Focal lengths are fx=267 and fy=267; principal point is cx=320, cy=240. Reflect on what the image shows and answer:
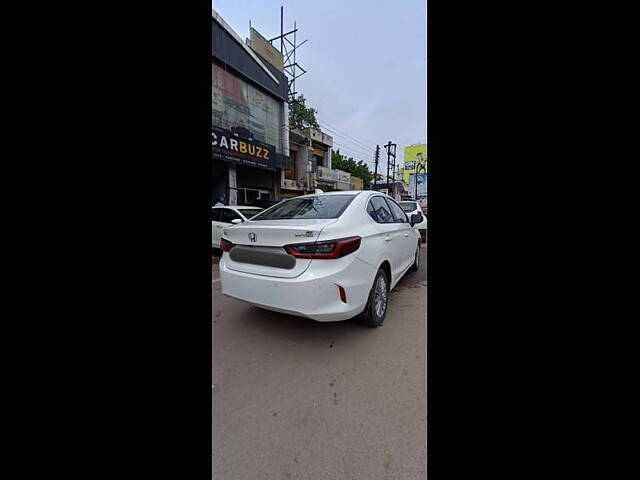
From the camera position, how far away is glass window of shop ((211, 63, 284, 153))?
1063 centimetres

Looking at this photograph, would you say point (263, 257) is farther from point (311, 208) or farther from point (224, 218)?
point (224, 218)

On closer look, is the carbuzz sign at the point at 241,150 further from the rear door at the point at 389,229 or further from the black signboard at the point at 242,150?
the rear door at the point at 389,229

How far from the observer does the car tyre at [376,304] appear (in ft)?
8.39

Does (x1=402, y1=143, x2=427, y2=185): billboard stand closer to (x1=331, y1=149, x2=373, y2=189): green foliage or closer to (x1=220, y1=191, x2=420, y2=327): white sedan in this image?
(x1=331, y1=149, x2=373, y2=189): green foliage

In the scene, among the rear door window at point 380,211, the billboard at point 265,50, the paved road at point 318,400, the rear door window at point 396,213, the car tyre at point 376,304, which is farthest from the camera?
the billboard at point 265,50

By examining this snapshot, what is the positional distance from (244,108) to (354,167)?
2141cm

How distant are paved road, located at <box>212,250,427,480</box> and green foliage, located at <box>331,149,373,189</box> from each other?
1059 inches

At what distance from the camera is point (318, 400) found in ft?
5.57

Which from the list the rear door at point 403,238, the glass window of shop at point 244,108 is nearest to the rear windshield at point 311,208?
the rear door at point 403,238

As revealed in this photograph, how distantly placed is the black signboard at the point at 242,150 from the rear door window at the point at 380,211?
8187 millimetres

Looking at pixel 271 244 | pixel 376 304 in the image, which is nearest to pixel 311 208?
pixel 271 244

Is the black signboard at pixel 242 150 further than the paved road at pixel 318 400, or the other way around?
the black signboard at pixel 242 150

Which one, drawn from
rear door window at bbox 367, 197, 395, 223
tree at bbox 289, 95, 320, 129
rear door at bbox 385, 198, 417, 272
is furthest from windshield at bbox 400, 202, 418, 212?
tree at bbox 289, 95, 320, 129
